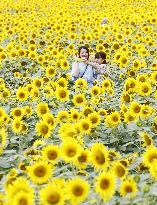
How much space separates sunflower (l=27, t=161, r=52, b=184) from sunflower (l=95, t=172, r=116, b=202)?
555 mm

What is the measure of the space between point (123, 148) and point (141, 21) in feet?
33.9

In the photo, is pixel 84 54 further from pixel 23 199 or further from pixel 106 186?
pixel 23 199

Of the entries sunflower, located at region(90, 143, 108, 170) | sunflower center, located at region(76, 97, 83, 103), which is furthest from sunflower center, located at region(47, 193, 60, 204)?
sunflower center, located at region(76, 97, 83, 103)

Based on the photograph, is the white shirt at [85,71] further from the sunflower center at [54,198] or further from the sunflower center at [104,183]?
the sunflower center at [54,198]

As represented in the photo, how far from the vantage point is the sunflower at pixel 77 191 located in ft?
13.5

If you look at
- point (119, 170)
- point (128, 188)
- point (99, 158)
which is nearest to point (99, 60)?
point (99, 158)

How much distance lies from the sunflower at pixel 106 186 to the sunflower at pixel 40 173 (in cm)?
56

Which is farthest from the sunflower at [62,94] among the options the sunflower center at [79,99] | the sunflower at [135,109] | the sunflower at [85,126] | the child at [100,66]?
the child at [100,66]

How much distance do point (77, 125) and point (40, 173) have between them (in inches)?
62.8

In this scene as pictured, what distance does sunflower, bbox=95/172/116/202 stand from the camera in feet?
13.7

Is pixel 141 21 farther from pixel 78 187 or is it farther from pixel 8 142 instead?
pixel 78 187

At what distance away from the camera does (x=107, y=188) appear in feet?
13.7

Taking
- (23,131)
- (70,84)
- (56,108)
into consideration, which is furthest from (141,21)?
(23,131)

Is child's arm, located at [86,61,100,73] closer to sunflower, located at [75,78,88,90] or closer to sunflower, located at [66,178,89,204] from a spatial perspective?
sunflower, located at [75,78,88,90]
